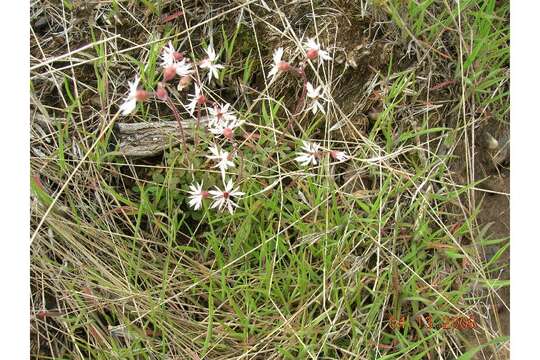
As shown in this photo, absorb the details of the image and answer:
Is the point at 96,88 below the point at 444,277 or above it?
above

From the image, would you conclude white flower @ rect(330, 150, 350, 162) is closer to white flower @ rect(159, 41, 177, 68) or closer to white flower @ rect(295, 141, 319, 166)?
white flower @ rect(295, 141, 319, 166)

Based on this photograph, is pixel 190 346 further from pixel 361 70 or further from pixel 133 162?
pixel 361 70

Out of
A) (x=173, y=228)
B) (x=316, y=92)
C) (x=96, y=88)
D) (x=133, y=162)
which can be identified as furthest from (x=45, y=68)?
(x=316, y=92)
